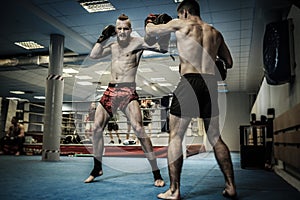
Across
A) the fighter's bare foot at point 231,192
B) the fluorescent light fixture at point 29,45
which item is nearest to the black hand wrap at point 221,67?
the fighter's bare foot at point 231,192

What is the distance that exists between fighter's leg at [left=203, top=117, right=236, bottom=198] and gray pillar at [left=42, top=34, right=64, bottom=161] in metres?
4.55

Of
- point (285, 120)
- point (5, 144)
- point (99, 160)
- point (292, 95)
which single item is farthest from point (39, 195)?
point (5, 144)

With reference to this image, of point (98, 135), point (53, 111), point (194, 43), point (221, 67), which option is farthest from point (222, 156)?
point (53, 111)

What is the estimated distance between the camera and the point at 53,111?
602 centimetres

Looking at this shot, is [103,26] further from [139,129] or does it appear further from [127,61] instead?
[139,129]

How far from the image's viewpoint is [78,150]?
786 centimetres

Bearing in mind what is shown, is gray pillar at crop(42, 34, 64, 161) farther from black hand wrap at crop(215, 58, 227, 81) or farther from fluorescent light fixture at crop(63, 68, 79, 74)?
black hand wrap at crop(215, 58, 227, 81)

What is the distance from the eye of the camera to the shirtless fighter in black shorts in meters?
2.63

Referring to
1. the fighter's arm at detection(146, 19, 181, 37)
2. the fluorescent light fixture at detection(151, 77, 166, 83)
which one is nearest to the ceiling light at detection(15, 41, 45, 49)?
the fluorescent light fixture at detection(151, 77, 166, 83)

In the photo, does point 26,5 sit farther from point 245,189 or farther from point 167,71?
point 167,71

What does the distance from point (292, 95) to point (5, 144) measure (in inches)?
306

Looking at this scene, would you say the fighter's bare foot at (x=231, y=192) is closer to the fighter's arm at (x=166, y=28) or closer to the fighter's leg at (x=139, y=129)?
the fighter's leg at (x=139, y=129)

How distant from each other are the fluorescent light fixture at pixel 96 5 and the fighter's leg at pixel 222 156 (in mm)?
3824

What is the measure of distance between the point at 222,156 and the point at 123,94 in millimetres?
1118
